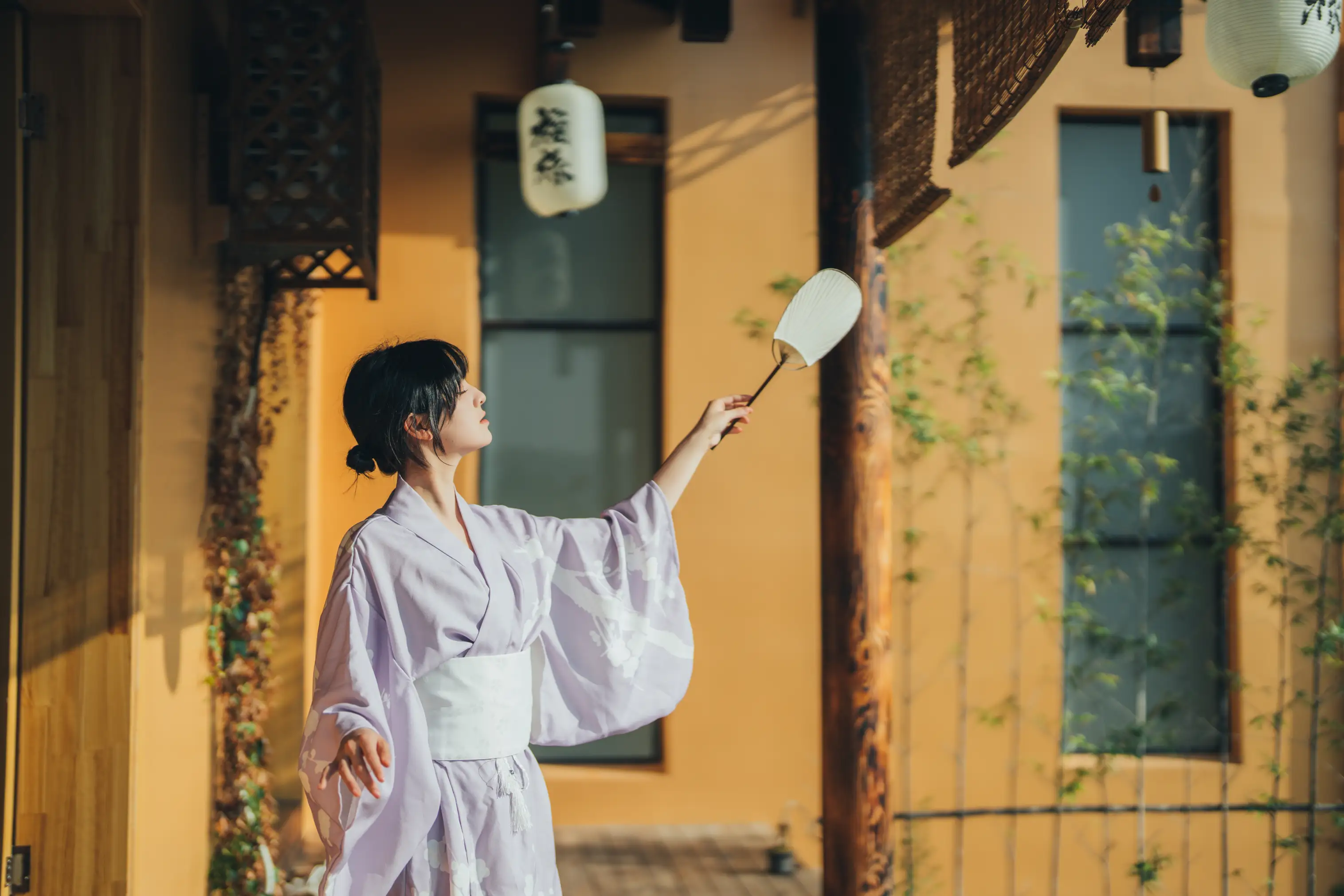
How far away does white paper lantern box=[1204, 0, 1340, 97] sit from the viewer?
86.4 inches

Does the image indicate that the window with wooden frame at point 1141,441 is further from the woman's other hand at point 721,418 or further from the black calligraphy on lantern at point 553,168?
the woman's other hand at point 721,418

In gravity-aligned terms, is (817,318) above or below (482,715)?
above

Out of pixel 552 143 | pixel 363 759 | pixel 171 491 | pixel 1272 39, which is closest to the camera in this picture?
pixel 363 759

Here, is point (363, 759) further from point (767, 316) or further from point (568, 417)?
point (767, 316)

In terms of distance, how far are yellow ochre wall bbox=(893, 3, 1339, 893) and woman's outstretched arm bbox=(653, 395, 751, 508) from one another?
7.09 ft

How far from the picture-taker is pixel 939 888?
415cm

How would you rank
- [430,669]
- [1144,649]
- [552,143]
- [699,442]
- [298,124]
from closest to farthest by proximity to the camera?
1. [430,669]
2. [699,442]
3. [298,124]
4. [552,143]
5. [1144,649]

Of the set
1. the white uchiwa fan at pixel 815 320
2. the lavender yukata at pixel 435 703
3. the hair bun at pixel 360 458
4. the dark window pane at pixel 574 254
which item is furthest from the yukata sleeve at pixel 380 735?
the dark window pane at pixel 574 254

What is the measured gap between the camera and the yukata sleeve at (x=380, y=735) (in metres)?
1.68

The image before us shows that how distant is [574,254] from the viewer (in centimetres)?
421

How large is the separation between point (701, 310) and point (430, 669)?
2.56 meters

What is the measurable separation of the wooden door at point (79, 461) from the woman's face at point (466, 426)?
2.84 ft

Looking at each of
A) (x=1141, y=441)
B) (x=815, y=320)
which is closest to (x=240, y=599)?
(x=815, y=320)

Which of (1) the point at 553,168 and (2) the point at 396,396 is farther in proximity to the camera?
(1) the point at 553,168
